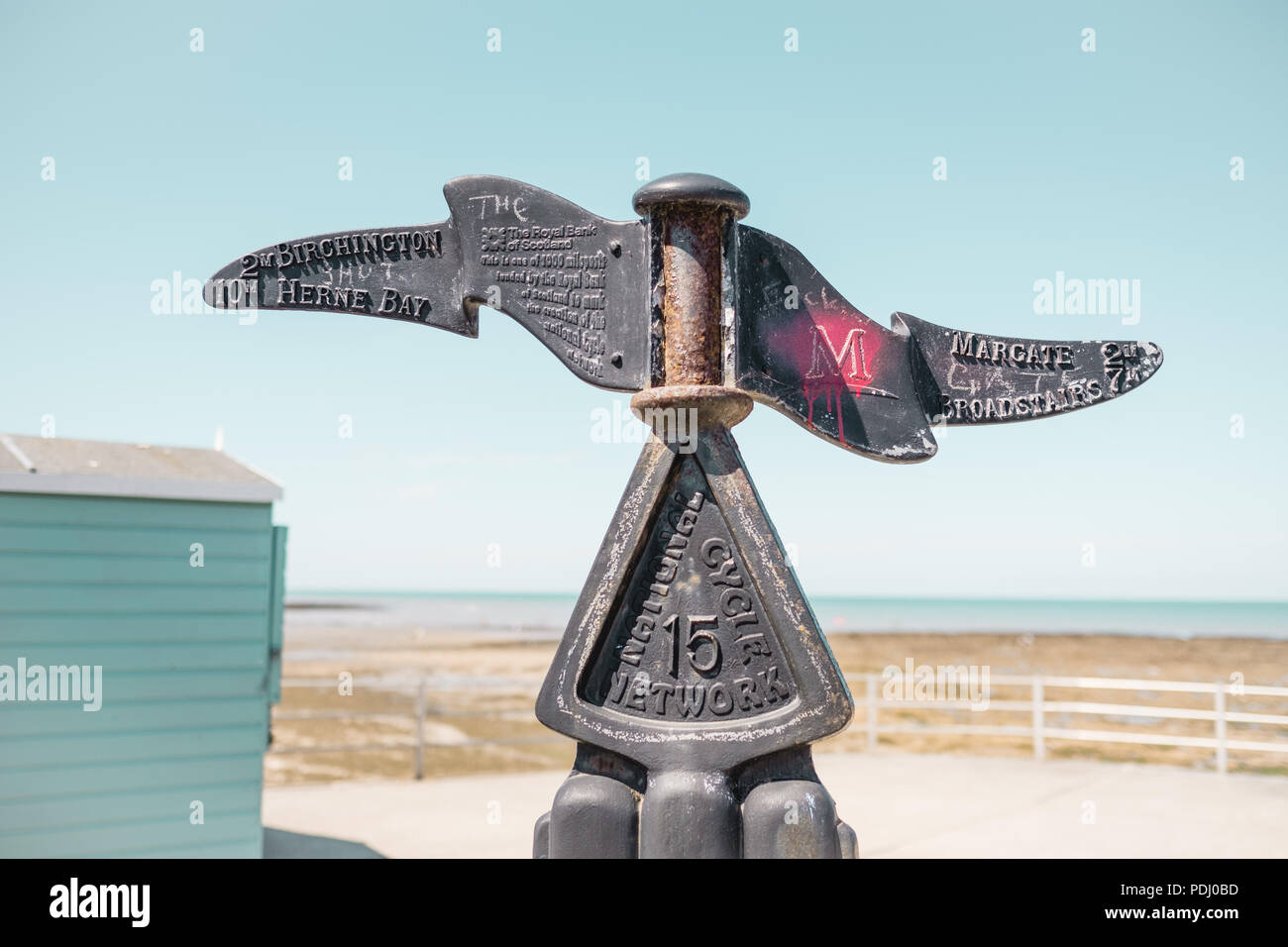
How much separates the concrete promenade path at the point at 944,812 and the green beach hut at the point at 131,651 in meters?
1.13

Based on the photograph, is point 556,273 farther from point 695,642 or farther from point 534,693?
point 534,693

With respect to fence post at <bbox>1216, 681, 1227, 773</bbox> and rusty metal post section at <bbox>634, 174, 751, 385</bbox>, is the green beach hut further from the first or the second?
fence post at <bbox>1216, 681, 1227, 773</bbox>

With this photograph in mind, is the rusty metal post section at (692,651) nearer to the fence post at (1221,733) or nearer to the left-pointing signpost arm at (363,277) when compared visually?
the left-pointing signpost arm at (363,277)

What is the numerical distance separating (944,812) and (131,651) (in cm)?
560

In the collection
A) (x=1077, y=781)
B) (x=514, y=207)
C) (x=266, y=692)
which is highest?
(x=514, y=207)

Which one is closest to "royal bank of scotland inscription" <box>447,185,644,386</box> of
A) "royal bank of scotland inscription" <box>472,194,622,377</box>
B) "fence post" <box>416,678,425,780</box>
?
"royal bank of scotland inscription" <box>472,194,622,377</box>

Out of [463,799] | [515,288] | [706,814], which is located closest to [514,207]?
[515,288]

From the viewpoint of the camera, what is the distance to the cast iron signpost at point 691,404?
227cm

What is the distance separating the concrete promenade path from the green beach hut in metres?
1.13

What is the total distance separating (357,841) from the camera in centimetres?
638

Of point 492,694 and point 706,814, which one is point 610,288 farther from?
point 492,694

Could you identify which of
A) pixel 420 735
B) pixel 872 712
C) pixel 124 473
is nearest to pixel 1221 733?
pixel 872 712
